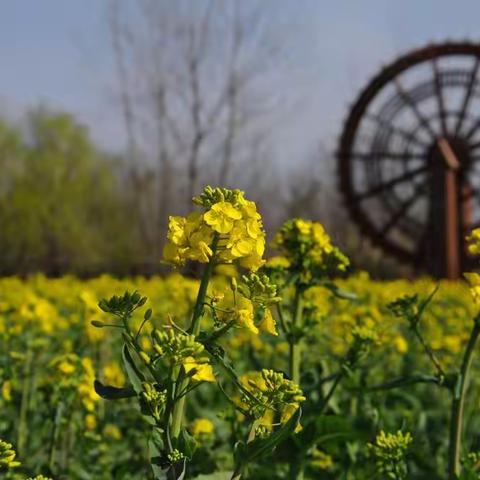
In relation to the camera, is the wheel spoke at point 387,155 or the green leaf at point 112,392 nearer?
the green leaf at point 112,392

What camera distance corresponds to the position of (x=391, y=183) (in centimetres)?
1881

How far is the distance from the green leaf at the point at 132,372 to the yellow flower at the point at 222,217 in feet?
0.77

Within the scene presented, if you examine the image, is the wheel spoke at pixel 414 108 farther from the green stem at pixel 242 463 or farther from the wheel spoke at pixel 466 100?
the green stem at pixel 242 463

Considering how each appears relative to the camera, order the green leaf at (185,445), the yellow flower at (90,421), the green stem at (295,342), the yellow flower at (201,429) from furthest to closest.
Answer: the yellow flower at (90,421) < the yellow flower at (201,429) < the green stem at (295,342) < the green leaf at (185,445)

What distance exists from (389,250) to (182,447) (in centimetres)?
1754

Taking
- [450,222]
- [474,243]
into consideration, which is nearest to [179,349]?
[474,243]

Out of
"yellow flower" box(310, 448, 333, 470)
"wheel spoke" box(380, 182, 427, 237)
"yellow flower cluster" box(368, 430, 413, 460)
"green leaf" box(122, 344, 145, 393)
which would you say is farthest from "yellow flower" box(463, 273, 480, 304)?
"wheel spoke" box(380, 182, 427, 237)

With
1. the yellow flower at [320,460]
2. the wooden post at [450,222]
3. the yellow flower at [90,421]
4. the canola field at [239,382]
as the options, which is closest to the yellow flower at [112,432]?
the canola field at [239,382]

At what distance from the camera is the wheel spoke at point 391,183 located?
60.0 feet

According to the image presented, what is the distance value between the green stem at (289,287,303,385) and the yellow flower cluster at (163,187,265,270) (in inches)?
32.7

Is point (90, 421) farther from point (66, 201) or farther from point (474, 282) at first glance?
point (66, 201)

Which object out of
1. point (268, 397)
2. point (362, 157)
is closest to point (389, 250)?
point (362, 157)

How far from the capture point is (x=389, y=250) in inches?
728

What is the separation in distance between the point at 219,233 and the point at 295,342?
0.94m
